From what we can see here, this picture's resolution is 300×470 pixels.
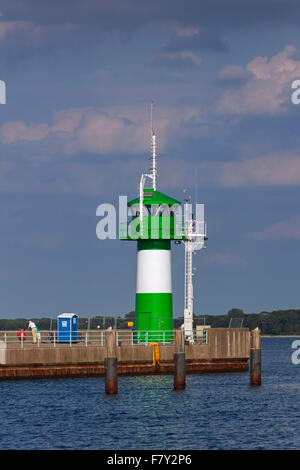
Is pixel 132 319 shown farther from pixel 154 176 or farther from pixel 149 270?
pixel 154 176

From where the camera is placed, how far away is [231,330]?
60500 mm

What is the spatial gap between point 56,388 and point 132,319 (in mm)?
8631

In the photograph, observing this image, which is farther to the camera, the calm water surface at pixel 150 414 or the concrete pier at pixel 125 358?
the concrete pier at pixel 125 358

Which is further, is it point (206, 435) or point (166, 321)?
point (166, 321)

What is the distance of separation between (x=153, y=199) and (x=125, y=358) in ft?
33.6

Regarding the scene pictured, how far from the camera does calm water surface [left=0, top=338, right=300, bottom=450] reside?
4134cm

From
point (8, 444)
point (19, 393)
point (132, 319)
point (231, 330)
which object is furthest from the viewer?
point (132, 319)

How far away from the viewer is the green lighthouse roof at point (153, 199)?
61188 millimetres

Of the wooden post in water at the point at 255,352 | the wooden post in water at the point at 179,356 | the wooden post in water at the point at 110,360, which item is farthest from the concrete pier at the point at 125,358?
the wooden post in water at the point at 255,352

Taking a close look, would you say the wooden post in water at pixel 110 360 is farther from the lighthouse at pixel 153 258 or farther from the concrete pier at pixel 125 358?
the lighthouse at pixel 153 258

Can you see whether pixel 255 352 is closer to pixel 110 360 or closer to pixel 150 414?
pixel 150 414

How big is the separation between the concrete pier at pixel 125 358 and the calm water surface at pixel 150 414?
0.96 meters

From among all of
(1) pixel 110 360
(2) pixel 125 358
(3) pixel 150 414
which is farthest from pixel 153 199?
(3) pixel 150 414
